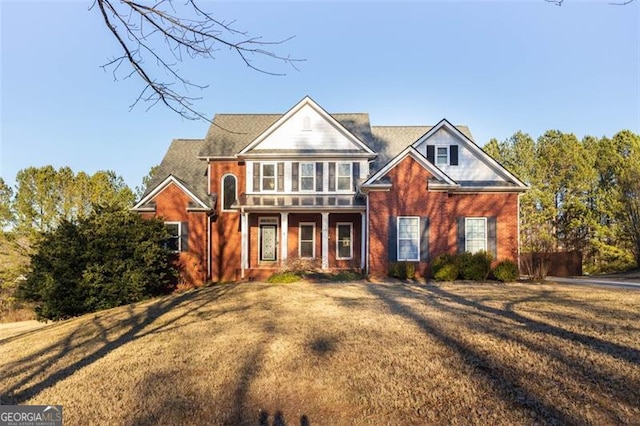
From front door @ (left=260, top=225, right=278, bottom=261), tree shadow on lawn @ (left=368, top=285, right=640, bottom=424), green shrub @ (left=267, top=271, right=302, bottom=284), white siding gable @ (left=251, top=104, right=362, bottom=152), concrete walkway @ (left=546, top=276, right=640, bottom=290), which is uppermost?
white siding gable @ (left=251, top=104, right=362, bottom=152)

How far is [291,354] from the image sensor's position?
265 inches

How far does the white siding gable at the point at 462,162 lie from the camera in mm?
20297

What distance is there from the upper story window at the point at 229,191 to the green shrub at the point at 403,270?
917 cm

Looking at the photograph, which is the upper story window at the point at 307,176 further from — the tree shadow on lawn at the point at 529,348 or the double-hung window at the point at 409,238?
the tree shadow on lawn at the point at 529,348

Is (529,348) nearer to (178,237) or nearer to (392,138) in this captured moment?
(178,237)

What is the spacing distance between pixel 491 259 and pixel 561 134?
→ 23494 mm

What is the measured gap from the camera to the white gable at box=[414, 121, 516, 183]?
66.4ft

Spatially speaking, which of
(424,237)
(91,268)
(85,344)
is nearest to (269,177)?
(424,237)

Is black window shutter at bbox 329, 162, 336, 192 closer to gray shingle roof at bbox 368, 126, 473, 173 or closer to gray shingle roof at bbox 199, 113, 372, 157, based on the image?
gray shingle roof at bbox 199, 113, 372, 157

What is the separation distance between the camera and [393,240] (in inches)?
728

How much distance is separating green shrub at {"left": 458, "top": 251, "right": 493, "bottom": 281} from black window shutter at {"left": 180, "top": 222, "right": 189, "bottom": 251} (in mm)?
12629

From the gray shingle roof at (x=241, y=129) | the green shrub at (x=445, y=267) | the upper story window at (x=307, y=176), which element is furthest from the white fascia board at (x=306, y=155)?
the green shrub at (x=445, y=267)

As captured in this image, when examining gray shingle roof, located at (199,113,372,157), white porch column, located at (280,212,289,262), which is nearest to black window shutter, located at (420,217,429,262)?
gray shingle roof, located at (199,113,372,157)

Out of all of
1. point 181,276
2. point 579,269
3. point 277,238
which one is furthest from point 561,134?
point 181,276
